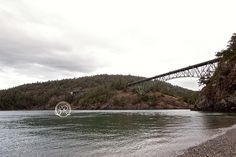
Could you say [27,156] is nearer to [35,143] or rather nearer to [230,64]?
[35,143]

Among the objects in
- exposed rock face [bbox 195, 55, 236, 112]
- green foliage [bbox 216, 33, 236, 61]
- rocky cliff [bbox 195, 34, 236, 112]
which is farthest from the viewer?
green foliage [bbox 216, 33, 236, 61]

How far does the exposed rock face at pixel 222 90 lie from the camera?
4186 inches

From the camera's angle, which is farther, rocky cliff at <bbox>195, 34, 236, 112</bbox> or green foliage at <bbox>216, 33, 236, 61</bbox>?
green foliage at <bbox>216, 33, 236, 61</bbox>

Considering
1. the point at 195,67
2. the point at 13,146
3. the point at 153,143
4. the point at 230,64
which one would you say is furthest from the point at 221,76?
the point at 13,146

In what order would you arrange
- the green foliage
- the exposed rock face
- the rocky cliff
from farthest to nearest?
the green foliage, the rocky cliff, the exposed rock face

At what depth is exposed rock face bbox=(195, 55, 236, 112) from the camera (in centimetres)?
10631

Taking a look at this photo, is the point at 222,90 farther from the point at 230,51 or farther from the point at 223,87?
the point at 230,51

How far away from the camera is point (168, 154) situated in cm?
2964

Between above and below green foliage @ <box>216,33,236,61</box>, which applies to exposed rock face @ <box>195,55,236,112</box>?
below

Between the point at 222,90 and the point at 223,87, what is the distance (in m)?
1.40

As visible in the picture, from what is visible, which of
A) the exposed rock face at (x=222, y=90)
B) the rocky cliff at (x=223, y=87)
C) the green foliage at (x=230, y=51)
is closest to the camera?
the exposed rock face at (x=222, y=90)

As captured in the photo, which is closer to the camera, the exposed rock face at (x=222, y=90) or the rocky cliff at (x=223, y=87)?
the exposed rock face at (x=222, y=90)

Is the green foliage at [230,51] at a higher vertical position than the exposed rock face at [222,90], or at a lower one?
higher

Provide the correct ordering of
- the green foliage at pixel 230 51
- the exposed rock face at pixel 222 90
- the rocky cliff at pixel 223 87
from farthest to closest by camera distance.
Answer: the green foliage at pixel 230 51, the rocky cliff at pixel 223 87, the exposed rock face at pixel 222 90
